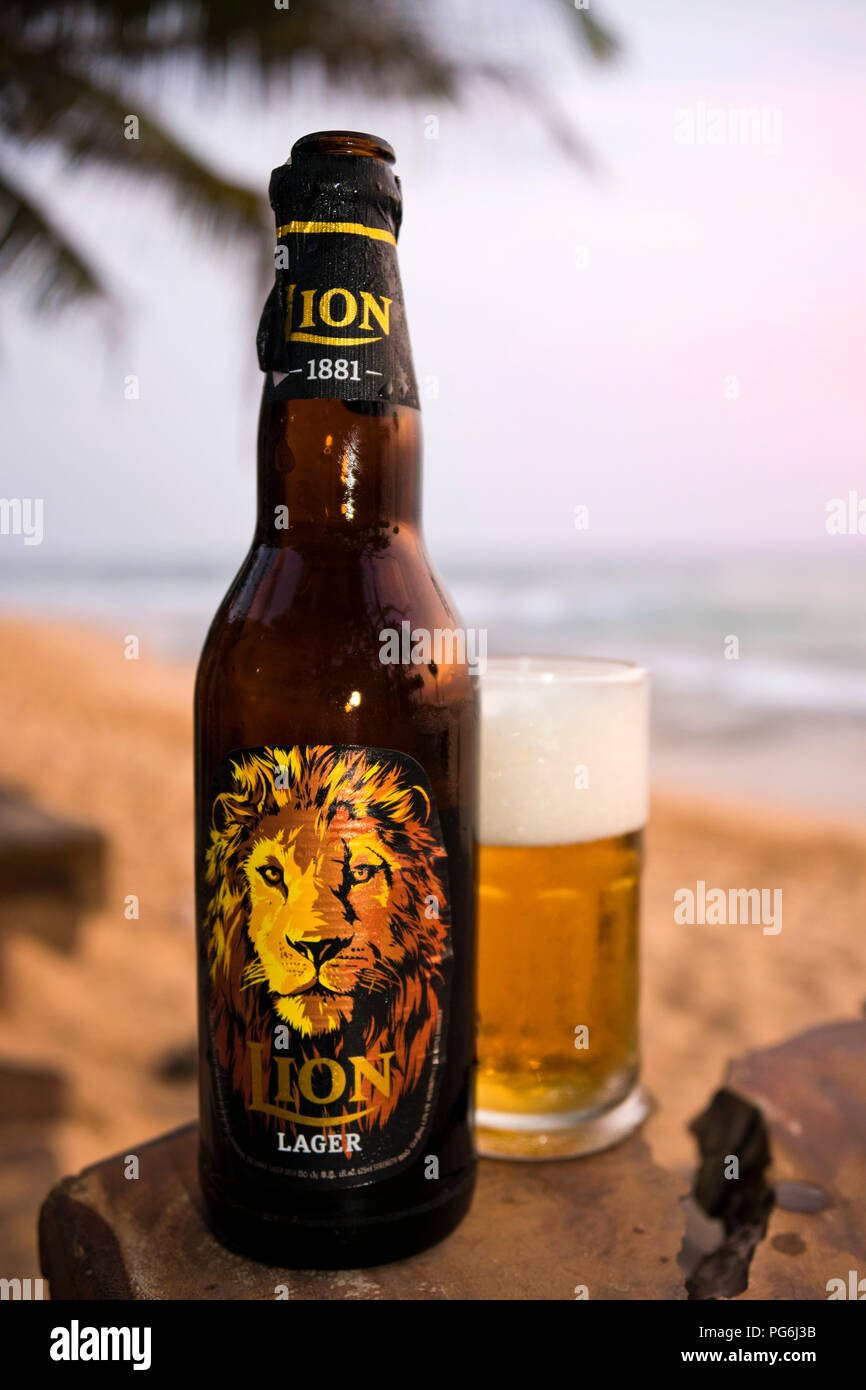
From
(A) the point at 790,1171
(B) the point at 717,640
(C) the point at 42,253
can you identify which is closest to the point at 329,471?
(A) the point at 790,1171

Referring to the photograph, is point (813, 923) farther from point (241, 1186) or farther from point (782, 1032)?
point (241, 1186)

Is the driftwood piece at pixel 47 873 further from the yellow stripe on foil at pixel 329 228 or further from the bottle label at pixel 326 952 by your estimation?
the yellow stripe on foil at pixel 329 228

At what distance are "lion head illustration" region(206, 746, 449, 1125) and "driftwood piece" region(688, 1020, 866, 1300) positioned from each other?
0.49 metres

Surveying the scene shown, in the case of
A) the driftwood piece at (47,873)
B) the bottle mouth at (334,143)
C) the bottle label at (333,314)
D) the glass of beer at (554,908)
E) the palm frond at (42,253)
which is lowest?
the driftwood piece at (47,873)

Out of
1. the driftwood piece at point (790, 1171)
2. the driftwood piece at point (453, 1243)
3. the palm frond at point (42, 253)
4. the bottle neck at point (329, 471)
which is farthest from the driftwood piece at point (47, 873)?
the palm frond at point (42, 253)

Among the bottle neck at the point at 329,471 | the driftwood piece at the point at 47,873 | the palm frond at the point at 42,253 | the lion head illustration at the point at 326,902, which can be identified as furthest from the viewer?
the palm frond at the point at 42,253

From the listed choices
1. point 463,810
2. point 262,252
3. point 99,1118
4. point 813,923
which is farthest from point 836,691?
point 463,810

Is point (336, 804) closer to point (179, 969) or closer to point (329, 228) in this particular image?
point (329, 228)

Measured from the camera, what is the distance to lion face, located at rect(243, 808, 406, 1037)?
3.75 feet

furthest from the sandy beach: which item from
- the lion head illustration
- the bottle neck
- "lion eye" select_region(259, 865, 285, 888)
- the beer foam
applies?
the bottle neck

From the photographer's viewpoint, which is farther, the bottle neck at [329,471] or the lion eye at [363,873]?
the bottle neck at [329,471]

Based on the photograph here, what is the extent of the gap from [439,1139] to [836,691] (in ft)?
31.3

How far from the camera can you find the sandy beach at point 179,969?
3.29m

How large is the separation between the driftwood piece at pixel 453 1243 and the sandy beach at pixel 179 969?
0.77 ft
